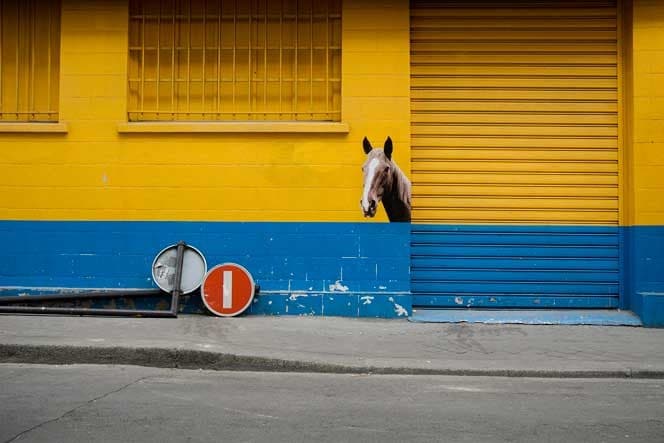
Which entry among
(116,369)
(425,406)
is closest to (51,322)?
(116,369)

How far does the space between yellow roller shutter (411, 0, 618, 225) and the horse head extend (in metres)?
0.69

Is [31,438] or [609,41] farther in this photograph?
[609,41]

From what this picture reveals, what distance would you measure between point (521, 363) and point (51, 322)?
217 inches

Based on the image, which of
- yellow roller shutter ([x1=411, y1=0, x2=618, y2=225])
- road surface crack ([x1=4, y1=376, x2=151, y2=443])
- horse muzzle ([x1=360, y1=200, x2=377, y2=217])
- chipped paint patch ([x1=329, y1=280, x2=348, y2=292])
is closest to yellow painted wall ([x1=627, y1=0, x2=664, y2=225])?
yellow roller shutter ([x1=411, y1=0, x2=618, y2=225])

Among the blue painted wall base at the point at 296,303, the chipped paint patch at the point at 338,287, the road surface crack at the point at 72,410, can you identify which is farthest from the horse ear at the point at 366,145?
the road surface crack at the point at 72,410

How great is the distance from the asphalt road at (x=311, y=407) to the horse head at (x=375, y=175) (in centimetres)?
277

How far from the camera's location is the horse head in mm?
9773

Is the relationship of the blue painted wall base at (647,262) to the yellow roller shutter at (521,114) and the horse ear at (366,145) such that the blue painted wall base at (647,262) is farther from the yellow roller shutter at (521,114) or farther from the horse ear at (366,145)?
the horse ear at (366,145)

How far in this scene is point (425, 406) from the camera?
6.33m

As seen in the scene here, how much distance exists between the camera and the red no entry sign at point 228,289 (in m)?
10.1

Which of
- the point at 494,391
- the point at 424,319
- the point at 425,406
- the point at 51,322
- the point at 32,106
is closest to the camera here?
the point at 425,406

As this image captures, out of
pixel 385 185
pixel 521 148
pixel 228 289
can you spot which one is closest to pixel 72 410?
pixel 228 289

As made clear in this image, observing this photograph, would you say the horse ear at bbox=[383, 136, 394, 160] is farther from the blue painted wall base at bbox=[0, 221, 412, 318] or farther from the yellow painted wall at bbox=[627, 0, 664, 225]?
the yellow painted wall at bbox=[627, 0, 664, 225]

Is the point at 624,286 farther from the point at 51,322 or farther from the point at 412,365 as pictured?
the point at 51,322
